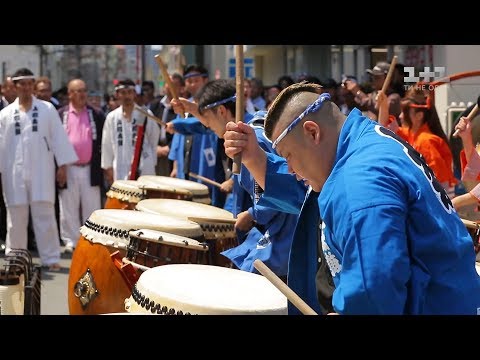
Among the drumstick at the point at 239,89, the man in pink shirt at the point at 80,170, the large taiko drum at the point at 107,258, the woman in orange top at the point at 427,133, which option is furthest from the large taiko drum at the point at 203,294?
the man in pink shirt at the point at 80,170

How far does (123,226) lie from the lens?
3.87m

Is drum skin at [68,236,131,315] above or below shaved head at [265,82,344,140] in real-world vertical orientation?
below

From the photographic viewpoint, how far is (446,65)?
672cm

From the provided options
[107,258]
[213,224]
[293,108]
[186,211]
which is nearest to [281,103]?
[293,108]

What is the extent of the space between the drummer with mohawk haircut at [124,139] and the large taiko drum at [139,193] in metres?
2.52

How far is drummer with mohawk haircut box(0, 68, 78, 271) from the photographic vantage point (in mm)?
7250

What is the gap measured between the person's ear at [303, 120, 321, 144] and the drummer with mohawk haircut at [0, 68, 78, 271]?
5340 millimetres

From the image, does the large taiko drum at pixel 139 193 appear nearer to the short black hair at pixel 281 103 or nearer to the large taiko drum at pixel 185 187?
the large taiko drum at pixel 185 187

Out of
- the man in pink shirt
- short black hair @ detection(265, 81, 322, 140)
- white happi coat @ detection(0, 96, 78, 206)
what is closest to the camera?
short black hair @ detection(265, 81, 322, 140)

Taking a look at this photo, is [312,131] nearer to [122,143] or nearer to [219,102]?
[219,102]

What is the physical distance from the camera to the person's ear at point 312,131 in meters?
2.26

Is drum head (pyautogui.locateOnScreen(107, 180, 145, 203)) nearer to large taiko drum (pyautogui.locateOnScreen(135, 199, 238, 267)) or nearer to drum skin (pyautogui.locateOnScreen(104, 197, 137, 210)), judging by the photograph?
drum skin (pyautogui.locateOnScreen(104, 197, 137, 210))

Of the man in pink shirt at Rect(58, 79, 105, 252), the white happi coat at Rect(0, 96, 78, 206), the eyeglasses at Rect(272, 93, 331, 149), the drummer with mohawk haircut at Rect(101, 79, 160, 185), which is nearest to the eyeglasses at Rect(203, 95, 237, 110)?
the eyeglasses at Rect(272, 93, 331, 149)
